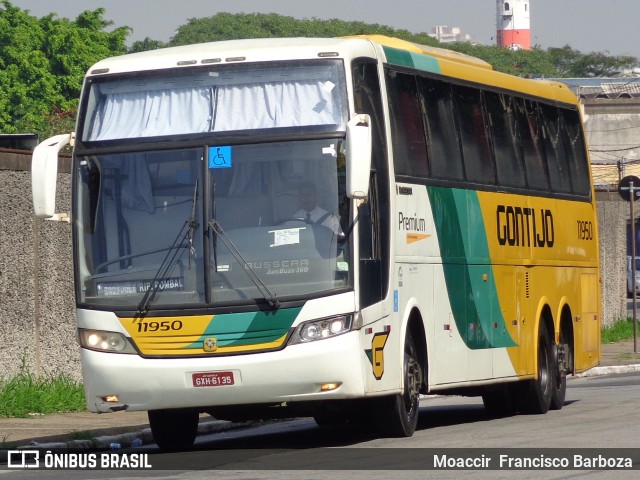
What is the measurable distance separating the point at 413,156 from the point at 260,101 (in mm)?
1904

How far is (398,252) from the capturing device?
1341cm

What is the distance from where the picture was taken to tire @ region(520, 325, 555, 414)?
56.2 feet

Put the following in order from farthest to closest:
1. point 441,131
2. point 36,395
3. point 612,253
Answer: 1. point 612,253
2. point 36,395
3. point 441,131

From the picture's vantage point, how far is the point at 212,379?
40.1 feet

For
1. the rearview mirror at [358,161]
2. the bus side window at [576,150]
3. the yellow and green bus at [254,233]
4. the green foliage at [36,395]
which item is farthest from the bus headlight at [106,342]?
the bus side window at [576,150]

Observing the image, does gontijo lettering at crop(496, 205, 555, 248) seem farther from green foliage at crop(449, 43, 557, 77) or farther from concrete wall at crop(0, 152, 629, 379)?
green foliage at crop(449, 43, 557, 77)

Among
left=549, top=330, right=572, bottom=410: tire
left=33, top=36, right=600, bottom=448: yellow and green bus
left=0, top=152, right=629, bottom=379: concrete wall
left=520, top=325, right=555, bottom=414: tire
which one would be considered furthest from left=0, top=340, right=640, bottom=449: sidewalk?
left=549, top=330, right=572, bottom=410: tire

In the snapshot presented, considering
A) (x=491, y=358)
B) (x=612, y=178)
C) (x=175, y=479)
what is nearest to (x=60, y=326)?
(x=491, y=358)

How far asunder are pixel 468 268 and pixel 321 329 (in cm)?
341

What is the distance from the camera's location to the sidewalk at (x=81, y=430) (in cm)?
1364

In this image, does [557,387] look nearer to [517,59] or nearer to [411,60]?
[411,60]

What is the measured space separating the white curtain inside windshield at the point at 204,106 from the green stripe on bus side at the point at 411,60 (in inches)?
54.7

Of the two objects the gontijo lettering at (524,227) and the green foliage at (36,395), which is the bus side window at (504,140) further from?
the green foliage at (36,395)

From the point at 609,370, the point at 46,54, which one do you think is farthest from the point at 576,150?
the point at 46,54
